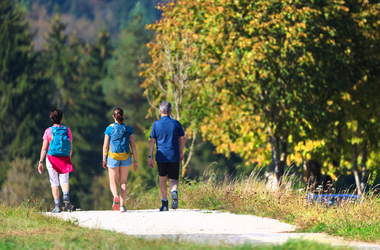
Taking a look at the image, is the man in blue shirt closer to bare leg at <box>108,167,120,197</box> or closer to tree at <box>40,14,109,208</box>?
bare leg at <box>108,167,120,197</box>

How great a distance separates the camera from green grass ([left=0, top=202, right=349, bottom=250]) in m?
6.00

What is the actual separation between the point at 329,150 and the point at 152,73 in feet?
21.1

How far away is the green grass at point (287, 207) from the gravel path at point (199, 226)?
26cm

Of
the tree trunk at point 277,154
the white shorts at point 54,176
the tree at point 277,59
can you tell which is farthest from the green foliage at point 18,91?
the white shorts at point 54,176

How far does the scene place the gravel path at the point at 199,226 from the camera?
716 centimetres

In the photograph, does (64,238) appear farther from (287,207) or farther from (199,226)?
(287,207)

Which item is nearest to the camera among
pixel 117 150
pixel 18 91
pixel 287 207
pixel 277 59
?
pixel 287 207

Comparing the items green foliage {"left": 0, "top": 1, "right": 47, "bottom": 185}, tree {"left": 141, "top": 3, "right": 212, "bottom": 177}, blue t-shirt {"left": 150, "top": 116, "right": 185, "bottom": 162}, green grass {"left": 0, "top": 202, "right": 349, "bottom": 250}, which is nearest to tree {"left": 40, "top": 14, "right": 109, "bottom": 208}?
green foliage {"left": 0, "top": 1, "right": 47, "bottom": 185}

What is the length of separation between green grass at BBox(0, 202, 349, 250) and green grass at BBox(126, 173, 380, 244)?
1.60 meters

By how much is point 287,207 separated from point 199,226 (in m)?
1.77

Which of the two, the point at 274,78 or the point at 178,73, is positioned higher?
the point at 178,73

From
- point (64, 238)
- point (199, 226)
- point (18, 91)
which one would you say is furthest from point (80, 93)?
point (64, 238)

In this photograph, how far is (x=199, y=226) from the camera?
814 centimetres

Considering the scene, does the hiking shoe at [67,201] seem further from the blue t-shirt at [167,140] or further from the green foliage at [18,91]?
the green foliage at [18,91]
